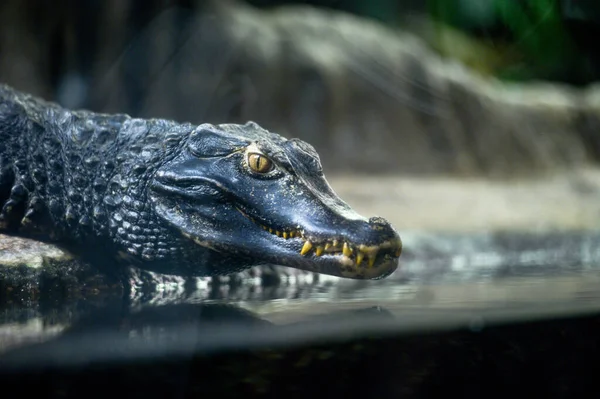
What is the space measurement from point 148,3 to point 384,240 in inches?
171

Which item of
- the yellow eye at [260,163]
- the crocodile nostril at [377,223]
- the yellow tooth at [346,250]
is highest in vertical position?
the yellow eye at [260,163]

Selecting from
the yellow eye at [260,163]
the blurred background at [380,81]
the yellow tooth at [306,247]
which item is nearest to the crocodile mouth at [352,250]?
the yellow tooth at [306,247]

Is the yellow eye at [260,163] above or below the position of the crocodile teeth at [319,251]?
above

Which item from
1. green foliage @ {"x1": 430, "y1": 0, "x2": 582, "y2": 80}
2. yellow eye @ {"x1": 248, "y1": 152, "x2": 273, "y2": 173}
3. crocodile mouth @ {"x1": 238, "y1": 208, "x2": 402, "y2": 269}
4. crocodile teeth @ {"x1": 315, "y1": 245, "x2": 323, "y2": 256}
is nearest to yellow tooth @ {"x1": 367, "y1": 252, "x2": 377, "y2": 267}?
crocodile mouth @ {"x1": 238, "y1": 208, "x2": 402, "y2": 269}

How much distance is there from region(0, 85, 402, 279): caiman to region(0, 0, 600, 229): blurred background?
1994mm

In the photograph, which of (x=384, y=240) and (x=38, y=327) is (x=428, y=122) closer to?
(x=384, y=240)

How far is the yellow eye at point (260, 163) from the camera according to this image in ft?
9.32

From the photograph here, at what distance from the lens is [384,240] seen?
2.36 metres

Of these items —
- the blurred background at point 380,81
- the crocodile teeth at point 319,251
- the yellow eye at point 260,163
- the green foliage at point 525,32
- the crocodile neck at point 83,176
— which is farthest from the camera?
the green foliage at point 525,32

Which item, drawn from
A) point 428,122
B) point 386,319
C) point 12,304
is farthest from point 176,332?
point 428,122

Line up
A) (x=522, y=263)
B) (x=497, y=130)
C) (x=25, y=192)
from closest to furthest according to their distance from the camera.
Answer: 1. (x=25, y=192)
2. (x=522, y=263)
3. (x=497, y=130)

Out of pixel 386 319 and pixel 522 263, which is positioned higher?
pixel 522 263

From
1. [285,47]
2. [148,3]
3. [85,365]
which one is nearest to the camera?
[85,365]

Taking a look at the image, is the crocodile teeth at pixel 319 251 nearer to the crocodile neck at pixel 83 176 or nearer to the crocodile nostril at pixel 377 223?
the crocodile nostril at pixel 377 223
